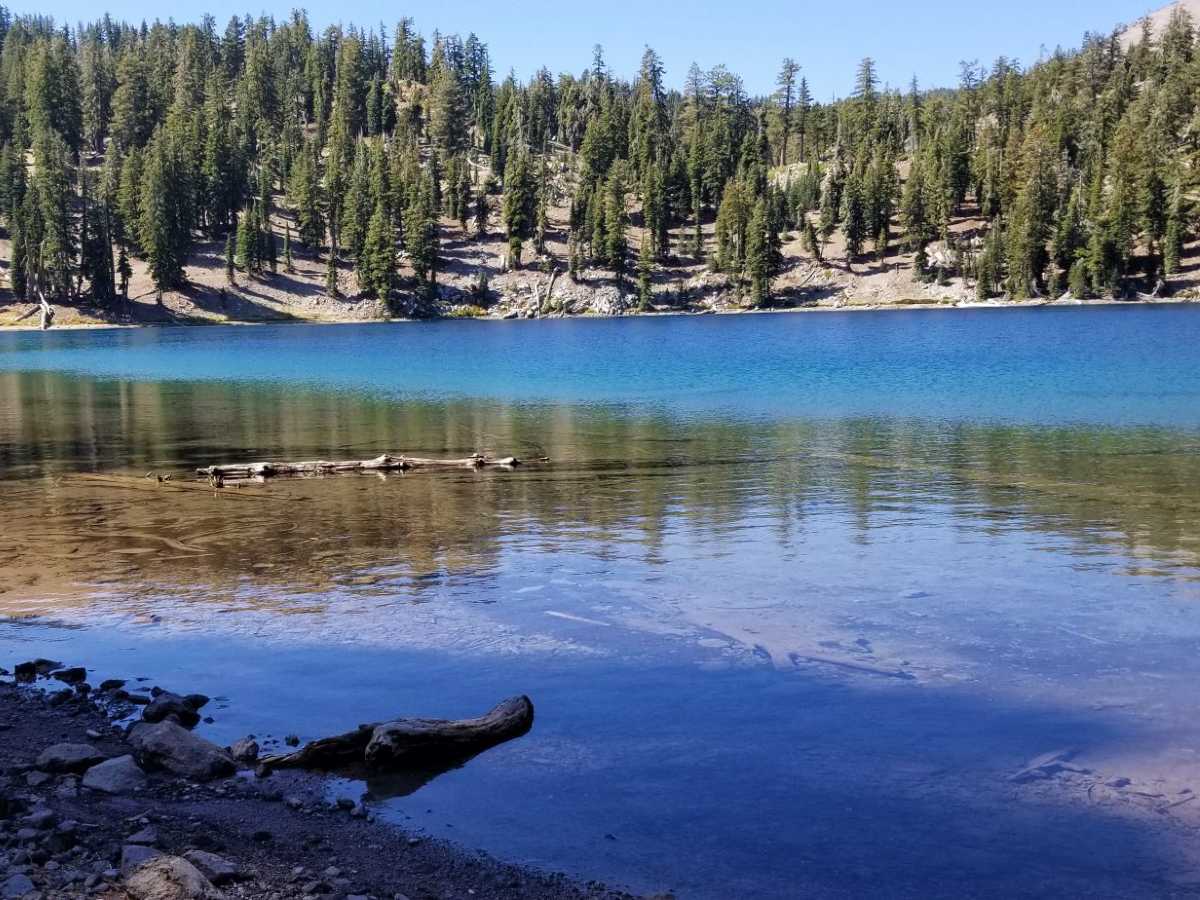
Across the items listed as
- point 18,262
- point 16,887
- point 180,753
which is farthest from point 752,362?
point 18,262

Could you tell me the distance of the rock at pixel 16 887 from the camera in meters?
6.98

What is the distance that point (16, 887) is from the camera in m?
7.07

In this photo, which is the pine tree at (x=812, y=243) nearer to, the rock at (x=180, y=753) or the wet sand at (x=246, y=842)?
the rock at (x=180, y=753)

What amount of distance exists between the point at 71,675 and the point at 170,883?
20.9ft

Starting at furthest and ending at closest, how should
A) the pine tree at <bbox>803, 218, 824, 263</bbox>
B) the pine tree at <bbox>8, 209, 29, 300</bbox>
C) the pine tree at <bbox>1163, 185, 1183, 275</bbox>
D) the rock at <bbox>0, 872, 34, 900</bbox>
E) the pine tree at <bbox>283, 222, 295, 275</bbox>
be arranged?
the pine tree at <bbox>803, 218, 824, 263</bbox>
the pine tree at <bbox>283, 222, 295, 275</bbox>
the pine tree at <bbox>1163, 185, 1183, 275</bbox>
the pine tree at <bbox>8, 209, 29, 300</bbox>
the rock at <bbox>0, 872, 34, 900</bbox>

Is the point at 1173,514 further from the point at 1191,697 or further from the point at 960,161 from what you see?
the point at 960,161

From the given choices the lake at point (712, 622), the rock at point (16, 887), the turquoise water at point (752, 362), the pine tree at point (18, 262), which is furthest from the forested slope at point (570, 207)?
the rock at point (16, 887)

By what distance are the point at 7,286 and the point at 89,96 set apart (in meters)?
69.0

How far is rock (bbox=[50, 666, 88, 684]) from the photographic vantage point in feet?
41.2

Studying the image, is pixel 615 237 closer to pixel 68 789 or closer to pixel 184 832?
pixel 68 789

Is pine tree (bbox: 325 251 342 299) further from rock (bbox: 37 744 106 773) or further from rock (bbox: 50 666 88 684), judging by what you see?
rock (bbox: 37 744 106 773)

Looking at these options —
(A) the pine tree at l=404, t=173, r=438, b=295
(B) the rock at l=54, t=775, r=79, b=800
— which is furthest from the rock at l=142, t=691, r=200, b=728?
(A) the pine tree at l=404, t=173, r=438, b=295

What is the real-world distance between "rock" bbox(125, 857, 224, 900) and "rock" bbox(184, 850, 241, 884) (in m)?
0.14

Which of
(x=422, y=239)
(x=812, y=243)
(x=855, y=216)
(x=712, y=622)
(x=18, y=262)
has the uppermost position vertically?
(x=855, y=216)
